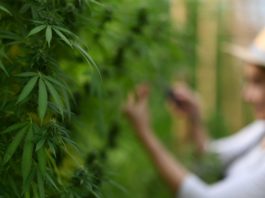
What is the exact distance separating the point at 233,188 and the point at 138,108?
498 millimetres

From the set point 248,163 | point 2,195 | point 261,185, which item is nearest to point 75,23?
point 2,195

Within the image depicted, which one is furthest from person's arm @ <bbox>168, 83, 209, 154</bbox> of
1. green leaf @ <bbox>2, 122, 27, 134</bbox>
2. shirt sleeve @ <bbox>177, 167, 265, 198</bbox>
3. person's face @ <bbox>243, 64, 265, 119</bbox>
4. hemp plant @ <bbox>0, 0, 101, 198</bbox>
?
green leaf @ <bbox>2, 122, 27, 134</bbox>

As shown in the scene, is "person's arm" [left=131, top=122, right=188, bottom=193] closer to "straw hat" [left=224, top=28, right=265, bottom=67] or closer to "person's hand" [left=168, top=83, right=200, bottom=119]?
"straw hat" [left=224, top=28, right=265, bottom=67]

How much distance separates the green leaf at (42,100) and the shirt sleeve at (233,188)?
1241 millimetres

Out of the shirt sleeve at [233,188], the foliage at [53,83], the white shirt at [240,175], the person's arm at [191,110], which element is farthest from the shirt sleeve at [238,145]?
the foliage at [53,83]

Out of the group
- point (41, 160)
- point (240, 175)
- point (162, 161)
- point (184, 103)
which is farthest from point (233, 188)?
point (41, 160)

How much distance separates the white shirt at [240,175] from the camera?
2.32 meters

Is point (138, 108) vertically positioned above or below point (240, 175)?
above

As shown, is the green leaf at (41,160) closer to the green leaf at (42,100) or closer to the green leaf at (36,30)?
the green leaf at (42,100)

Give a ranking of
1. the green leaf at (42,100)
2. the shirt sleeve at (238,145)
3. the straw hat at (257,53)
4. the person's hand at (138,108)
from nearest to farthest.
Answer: the green leaf at (42,100), the person's hand at (138,108), the straw hat at (257,53), the shirt sleeve at (238,145)

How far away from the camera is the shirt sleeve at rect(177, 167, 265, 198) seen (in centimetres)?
231

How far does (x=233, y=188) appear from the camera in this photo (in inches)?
93.4

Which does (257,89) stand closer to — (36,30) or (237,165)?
(237,165)

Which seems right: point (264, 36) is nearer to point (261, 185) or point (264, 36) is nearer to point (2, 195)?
point (261, 185)
